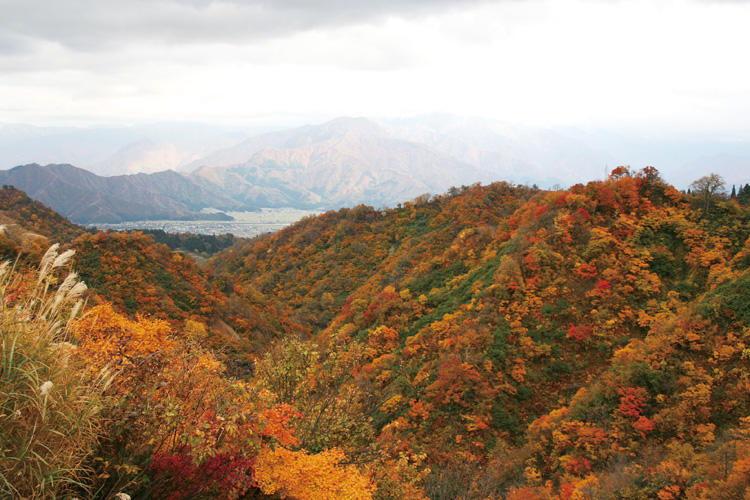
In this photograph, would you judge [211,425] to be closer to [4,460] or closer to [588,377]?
[4,460]

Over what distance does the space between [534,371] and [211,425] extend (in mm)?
22153

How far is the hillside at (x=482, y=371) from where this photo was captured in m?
8.26

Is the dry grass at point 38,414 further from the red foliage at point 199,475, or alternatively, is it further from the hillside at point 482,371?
the red foliage at point 199,475

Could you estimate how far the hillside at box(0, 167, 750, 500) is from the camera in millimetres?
8258

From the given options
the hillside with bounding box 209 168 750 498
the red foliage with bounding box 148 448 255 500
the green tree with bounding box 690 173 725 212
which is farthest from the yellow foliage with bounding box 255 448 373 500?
the green tree with bounding box 690 173 725 212

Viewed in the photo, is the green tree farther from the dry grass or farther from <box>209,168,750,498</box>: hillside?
the dry grass

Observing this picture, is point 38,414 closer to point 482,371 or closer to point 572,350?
point 482,371

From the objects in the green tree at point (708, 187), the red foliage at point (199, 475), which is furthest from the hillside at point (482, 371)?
the green tree at point (708, 187)

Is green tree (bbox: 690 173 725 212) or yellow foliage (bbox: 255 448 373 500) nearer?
yellow foliage (bbox: 255 448 373 500)

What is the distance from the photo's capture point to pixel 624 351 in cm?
2369

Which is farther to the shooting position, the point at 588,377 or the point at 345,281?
the point at 345,281

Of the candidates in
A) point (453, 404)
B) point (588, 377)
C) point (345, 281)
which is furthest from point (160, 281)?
point (588, 377)

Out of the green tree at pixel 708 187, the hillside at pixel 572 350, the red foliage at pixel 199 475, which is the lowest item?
A: the hillside at pixel 572 350

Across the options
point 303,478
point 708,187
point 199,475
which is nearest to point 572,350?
point 708,187
